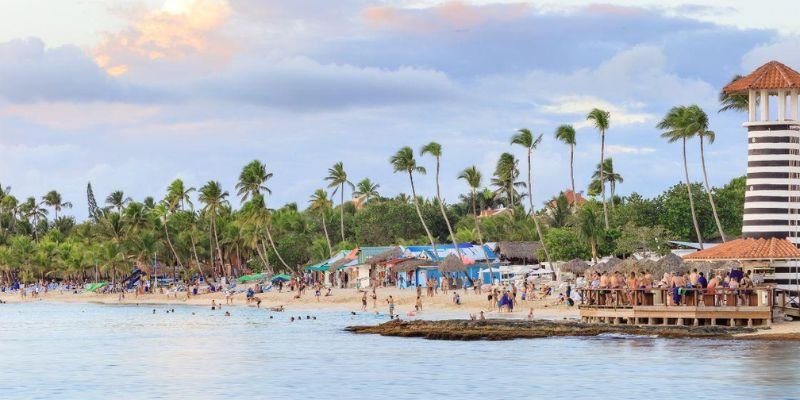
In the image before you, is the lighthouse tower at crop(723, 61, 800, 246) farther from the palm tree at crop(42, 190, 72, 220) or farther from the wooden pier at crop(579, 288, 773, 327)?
the palm tree at crop(42, 190, 72, 220)

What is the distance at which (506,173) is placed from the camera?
9050cm

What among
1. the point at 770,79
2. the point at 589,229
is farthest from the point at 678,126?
the point at 770,79

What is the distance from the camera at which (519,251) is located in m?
91.4

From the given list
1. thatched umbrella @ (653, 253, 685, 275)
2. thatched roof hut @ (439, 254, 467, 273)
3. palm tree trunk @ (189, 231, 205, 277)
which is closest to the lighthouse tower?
thatched umbrella @ (653, 253, 685, 275)

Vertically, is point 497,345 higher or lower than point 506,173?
lower

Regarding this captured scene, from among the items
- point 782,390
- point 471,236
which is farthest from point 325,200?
point 782,390

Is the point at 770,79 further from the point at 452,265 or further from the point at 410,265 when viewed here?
the point at 410,265

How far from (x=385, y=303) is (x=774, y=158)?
3790cm

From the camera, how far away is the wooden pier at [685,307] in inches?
1690

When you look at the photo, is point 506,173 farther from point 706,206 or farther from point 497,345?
point 497,345

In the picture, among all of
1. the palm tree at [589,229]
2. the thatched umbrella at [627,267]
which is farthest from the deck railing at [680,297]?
the palm tree at [589,229]

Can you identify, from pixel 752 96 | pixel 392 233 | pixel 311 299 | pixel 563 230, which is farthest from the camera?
pixel 392 233

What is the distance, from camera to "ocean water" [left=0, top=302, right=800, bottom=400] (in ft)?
112

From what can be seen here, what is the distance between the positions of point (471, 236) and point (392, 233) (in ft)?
47.8
